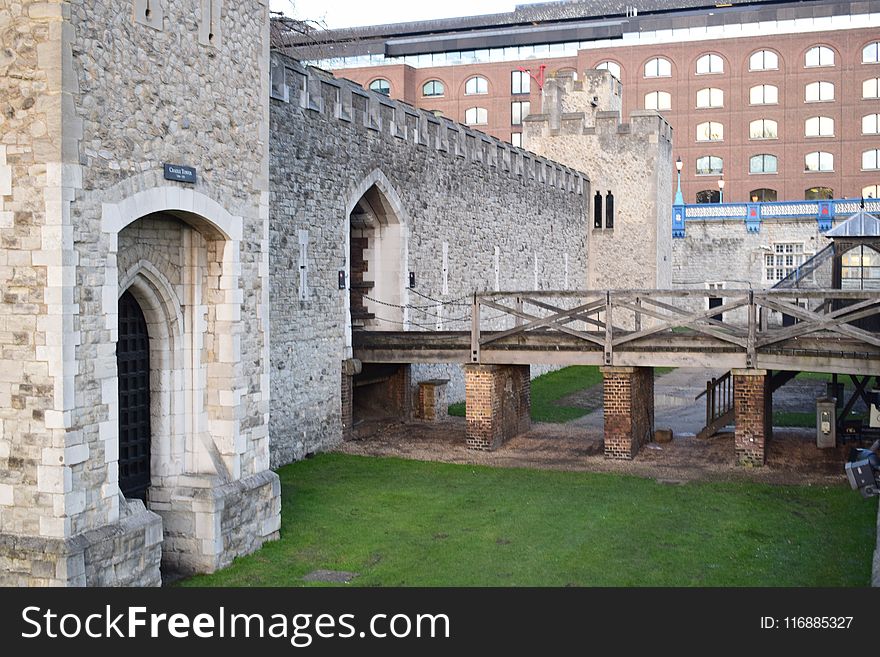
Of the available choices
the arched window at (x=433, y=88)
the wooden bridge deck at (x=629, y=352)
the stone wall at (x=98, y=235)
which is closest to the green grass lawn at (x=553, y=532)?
the stone wall at (x=98, y=235)

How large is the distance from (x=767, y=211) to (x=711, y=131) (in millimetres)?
16919

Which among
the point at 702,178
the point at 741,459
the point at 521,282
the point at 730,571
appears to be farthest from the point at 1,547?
the point at 702,178

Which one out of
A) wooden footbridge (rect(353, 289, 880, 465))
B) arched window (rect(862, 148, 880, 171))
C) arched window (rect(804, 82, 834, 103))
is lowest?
wooden footbridge (rect(353, 289, 880, 465))

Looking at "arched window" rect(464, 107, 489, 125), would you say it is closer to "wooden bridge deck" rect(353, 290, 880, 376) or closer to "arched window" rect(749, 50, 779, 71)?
"arched window" rect(749, 50, 779, 71)

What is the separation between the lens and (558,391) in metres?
27.1

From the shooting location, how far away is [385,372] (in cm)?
2153

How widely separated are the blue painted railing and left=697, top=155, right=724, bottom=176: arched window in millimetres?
15913

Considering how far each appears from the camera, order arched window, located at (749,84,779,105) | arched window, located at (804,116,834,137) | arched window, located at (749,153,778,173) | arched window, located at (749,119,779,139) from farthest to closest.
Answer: arched window, located at (749,153,778,173)
arched window, located at (749,119,779,139)
arched window, located at (749,84,779,105)
arched window, located at (804,116,834,137)

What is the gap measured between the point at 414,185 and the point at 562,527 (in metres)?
11.0

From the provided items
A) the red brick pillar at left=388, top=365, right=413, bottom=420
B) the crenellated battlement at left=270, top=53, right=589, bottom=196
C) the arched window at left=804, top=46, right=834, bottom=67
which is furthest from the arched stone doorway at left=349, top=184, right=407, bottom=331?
the arched window at left=804, top=46, right=834, bottom=67

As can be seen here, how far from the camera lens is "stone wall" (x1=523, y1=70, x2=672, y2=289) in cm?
3625

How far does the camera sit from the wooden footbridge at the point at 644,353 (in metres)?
16.3

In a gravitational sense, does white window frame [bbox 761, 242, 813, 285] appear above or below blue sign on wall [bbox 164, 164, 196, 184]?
above

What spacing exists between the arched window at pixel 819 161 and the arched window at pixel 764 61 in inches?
206
